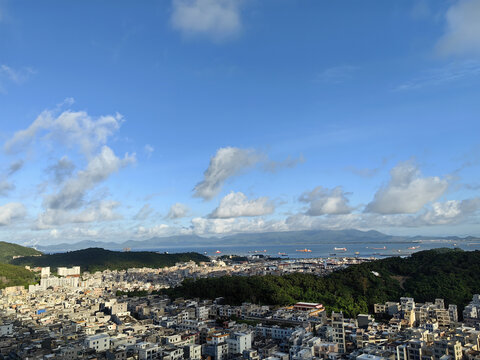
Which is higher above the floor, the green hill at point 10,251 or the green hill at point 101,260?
the green hill at point 10,251

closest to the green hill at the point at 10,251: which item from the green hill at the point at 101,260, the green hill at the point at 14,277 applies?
the green hill at the point at 101,260

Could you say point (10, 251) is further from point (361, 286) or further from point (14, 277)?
point (361, 286)

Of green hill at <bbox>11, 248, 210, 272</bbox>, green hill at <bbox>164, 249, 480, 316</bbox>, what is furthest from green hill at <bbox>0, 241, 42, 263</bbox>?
green hill at <bbox>164, 249, 480, 316</bbox>

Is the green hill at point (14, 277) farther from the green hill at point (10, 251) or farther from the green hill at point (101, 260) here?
the green hill at point (10, 251)

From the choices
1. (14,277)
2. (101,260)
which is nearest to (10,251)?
(101,260)

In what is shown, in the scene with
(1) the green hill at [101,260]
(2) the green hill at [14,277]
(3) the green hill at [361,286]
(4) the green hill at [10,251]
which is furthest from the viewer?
(4) the green hill at [10,251]

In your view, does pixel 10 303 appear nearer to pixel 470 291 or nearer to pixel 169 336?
pixel 169 336

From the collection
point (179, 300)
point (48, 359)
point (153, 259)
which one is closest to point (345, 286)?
point (179, 300)
